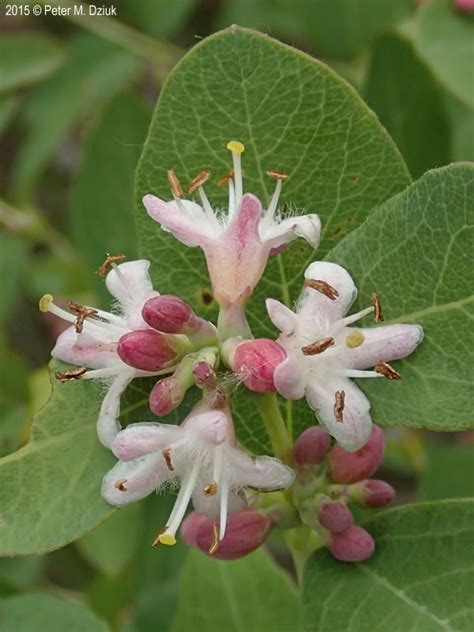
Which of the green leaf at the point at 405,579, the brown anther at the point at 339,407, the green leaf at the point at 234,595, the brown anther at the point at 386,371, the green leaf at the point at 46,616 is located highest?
the brown anther at the point at 386,371

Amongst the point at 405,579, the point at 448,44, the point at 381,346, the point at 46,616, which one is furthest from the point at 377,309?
the point at 448,44

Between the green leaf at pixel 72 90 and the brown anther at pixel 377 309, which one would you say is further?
the green leaf at pixel 72 90

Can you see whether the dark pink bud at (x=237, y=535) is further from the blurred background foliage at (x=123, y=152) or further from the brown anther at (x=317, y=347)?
the blurred background foliage at (x=123, y=152)

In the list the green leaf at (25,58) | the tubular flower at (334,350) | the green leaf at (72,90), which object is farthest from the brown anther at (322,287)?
the green leaf at (25,58)

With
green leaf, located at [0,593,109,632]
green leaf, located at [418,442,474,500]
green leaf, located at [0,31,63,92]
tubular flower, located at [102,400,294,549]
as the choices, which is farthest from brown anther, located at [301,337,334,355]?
green leaf, located at [0,31,63,92]

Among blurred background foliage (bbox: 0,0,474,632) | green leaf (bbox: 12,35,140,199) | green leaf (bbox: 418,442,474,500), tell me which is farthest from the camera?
green leaf (bbox: 12,35,140,199)

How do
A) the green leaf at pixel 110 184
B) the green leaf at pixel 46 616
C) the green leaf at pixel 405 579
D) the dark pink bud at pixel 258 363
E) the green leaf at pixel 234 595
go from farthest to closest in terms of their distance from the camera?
the green leaf at pixel 110 184
the green leaf at pixel 234 595
the green leaf at pixel 46 616
the green leaf at pixel 405 579
the dark pink bud at pixel 258 363

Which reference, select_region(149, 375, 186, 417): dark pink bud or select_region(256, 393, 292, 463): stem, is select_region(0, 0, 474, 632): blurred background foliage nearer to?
select_region(256, 393, 292, 463): stem
